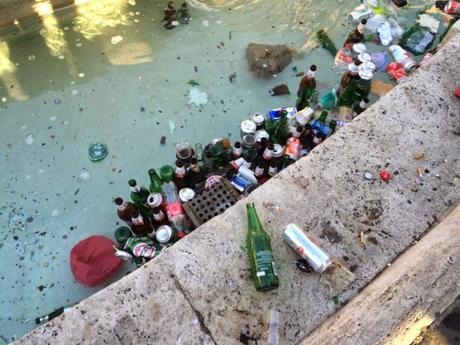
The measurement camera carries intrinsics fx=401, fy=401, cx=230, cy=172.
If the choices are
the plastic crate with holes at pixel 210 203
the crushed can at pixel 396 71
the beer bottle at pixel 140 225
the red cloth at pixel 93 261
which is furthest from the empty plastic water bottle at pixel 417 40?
the red cloth at pixel 93 261

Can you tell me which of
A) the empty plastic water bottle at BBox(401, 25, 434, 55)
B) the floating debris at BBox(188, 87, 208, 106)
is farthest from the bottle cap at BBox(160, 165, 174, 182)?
the empty plastic water bottle at BBox(401, 25, 434, 55)

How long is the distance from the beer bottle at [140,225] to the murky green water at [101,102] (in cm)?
33

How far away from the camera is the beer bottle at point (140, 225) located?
2893 millimetres

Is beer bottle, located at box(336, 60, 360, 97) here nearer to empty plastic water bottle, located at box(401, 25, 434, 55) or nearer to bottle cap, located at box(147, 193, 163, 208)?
empty plastic water bottle, located at box(401, 25, 434, 55)

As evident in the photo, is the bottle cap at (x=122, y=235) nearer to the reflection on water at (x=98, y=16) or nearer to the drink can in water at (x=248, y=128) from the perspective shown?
the drink can in water at (x=248, y=128)

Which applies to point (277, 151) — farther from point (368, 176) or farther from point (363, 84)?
point (363, 84)

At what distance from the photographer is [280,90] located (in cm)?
400

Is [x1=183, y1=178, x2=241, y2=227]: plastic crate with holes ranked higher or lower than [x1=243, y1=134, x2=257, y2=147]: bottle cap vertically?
lower

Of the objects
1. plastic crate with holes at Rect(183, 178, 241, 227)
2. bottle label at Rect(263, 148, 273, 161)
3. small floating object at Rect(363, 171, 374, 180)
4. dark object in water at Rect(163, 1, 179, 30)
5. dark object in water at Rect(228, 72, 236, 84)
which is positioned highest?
small floating object at Rect(363, 171, 374, 180)

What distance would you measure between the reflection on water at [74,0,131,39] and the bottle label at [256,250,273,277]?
131 inches

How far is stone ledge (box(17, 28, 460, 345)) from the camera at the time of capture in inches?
79.9

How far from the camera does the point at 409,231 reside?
233 centimetres

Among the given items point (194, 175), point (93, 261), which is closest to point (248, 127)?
point (194, 175)

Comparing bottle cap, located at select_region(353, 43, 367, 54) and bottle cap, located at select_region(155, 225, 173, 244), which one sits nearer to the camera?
bottle cap, located at select_region(155, 225, 173, 244)
